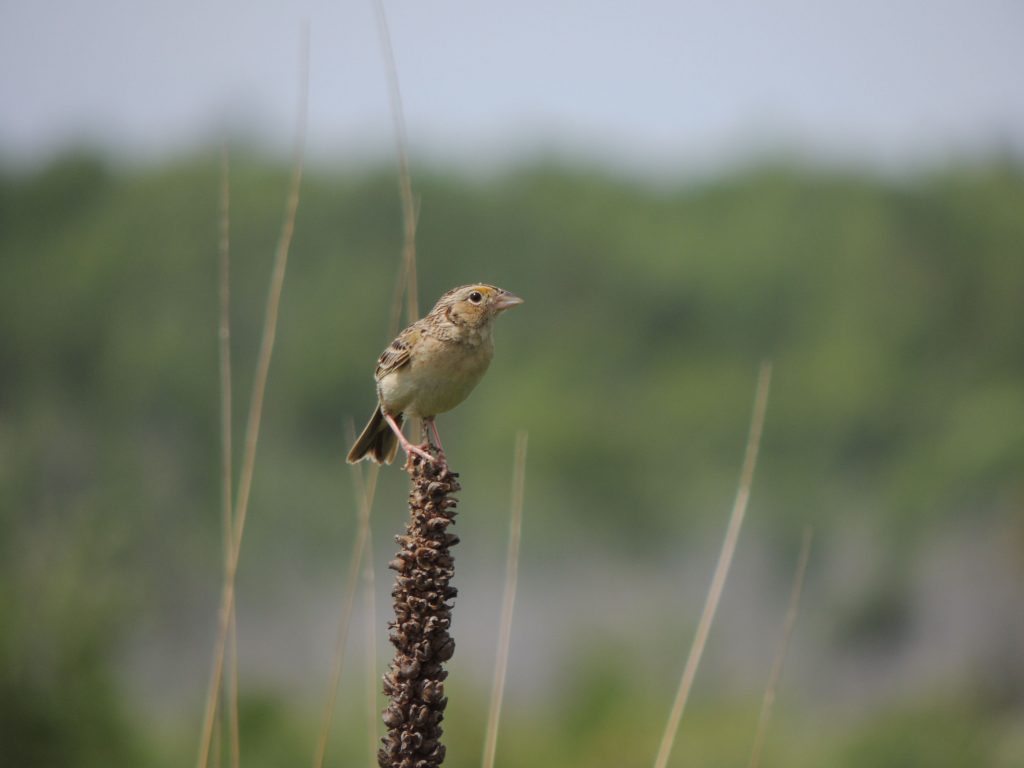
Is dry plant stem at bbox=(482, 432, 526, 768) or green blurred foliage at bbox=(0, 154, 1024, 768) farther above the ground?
green blurred foliage at bbox=(0, 154, 1024, 768)

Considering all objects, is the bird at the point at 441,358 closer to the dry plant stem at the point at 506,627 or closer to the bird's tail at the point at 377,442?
the bird's tail at the point at 377,442

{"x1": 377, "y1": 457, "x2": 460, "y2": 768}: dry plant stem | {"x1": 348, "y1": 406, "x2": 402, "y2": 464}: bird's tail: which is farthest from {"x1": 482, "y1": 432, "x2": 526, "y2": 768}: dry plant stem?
{"x1": 348, "y1": 406, "x2": 402, "y2": 464}: bird's tail

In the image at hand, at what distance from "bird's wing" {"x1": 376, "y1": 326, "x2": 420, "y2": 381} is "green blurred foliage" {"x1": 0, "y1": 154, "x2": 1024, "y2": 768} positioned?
18.8 meters

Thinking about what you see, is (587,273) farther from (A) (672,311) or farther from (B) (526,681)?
(B) (526,681)

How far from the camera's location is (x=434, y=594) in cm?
250

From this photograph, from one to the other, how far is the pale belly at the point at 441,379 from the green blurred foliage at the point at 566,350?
19.0 meters

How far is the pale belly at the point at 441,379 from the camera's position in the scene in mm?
4105

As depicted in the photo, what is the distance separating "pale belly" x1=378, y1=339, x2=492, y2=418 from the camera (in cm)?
411

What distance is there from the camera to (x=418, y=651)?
249cm

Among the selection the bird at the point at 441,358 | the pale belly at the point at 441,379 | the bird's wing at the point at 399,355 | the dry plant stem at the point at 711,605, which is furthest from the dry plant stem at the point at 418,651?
the bird's wing at the point at 399,355

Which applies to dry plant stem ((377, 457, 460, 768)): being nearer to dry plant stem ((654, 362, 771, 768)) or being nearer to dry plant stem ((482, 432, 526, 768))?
dry plant stem ((482, 432, 526, 768))

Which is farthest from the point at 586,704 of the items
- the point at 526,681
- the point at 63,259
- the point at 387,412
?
the point at 387,412

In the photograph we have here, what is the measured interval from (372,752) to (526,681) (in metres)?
22.9

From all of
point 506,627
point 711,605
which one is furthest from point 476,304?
point 711,605
